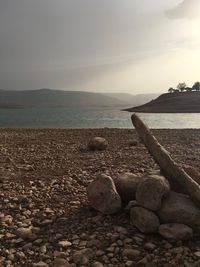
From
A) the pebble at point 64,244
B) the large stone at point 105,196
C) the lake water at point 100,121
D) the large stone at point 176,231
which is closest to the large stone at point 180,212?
the large stone at point 176,231

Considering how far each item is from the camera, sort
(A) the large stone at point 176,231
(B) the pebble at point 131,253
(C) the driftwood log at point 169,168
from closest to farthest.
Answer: (B) the pebble at point 131,253 < (A) the large stone at point 176,231 < (C) the driftwood log at point 169,168

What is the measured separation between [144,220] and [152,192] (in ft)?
1.89

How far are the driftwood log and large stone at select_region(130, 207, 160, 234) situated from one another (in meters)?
0.99

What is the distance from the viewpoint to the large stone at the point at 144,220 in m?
7.22

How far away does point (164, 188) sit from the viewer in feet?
24.8

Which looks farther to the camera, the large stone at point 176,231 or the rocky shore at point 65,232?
the large stone at point 176,231

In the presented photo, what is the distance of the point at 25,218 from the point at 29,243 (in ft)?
4.07

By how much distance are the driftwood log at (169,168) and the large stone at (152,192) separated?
0.51 metres

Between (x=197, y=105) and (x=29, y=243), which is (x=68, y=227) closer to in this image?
(x=29, y=243)

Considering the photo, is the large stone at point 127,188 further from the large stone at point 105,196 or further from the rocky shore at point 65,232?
the rocky shore at point 65,232

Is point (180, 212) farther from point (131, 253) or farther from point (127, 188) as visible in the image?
point (127, 188)

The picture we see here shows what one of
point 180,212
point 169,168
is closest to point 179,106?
point 169,168

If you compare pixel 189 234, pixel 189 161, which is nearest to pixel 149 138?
pixel 189 234

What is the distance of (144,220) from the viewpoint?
23.9 ft
